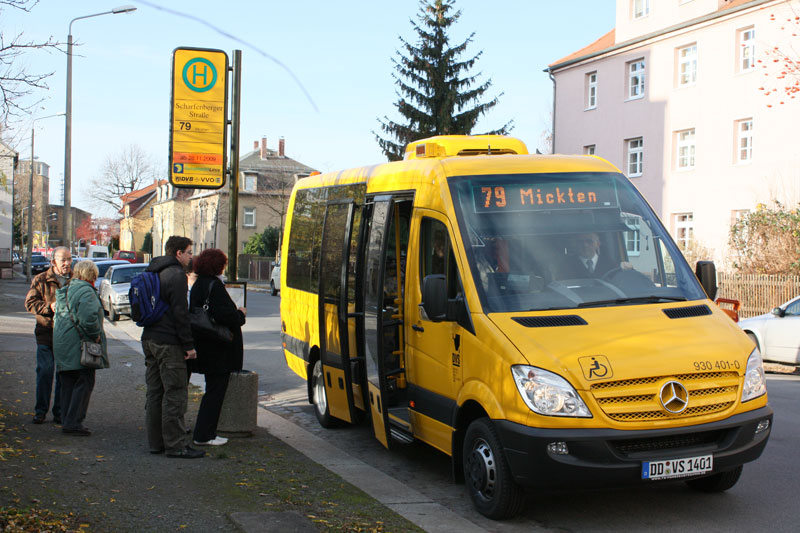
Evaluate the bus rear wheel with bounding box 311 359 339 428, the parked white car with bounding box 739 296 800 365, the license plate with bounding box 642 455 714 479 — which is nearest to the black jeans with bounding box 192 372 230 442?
the bus rear wheel with bounding box 311 359 339 428

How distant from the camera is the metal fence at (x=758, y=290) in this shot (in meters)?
20.9

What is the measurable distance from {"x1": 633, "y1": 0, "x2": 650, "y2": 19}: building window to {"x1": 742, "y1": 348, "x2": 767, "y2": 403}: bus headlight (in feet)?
101

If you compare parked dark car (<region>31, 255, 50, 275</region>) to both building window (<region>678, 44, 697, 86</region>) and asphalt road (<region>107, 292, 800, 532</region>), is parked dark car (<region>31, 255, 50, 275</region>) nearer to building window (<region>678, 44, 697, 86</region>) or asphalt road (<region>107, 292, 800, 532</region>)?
building window (<region>678, 44, 697, 86</region>)

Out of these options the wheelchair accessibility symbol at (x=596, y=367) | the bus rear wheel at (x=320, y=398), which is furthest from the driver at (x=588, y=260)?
the bus rear wheel at (x=320, y=398)

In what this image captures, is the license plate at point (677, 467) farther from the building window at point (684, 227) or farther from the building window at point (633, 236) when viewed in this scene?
the building window at point (684, 227)

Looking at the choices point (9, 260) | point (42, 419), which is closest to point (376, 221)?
point (42, 419)

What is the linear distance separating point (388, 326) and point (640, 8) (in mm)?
30565

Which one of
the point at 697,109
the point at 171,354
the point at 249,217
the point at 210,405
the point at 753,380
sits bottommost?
the point at 210,405

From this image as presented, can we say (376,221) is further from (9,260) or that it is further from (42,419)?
(9,260)

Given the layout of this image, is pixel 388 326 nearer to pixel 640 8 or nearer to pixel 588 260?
pixel 588 260

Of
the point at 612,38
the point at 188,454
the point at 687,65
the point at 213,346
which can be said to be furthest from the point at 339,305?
the point at 612,38

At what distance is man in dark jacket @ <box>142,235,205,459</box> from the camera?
7.52 metres

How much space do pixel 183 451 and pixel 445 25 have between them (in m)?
35.7

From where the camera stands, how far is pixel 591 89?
3628cm
